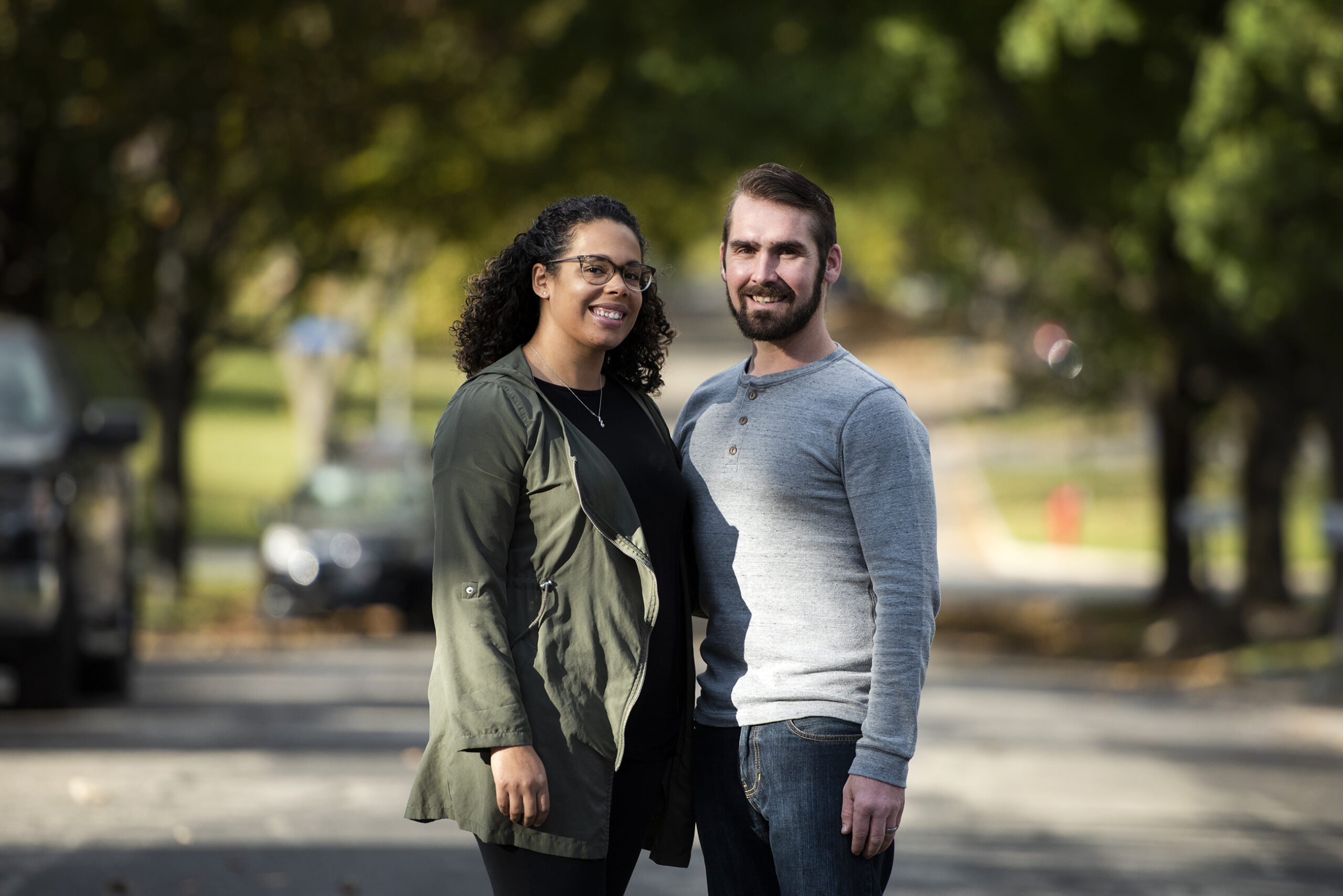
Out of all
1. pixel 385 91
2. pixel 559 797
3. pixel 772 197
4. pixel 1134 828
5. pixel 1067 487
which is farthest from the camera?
pixel 1067 487

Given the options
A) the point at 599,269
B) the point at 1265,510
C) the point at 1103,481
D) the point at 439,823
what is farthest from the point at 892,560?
the point at 1103,481

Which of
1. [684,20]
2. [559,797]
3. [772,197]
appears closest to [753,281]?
[772,197]

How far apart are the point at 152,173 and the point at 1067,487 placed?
72.4ft

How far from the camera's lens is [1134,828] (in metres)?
8.78

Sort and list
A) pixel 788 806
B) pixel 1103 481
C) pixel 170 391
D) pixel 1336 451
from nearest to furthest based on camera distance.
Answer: pixel 788 806
pixel 1336 451
pixel 170 391
pixel 1103 481

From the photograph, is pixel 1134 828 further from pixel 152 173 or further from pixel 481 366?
pixel 152 173

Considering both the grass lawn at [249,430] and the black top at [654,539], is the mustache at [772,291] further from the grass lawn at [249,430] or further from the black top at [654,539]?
the grass lawn at [249,430]

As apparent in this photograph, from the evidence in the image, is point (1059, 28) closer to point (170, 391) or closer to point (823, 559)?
point (170, 391)

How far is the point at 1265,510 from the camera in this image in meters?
21.8

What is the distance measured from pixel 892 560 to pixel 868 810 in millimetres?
481

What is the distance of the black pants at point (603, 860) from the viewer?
3.62 metres

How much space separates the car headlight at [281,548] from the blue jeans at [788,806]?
1607 cm

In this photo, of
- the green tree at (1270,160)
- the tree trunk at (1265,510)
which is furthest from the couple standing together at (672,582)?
the tree trunk at (1265,510)

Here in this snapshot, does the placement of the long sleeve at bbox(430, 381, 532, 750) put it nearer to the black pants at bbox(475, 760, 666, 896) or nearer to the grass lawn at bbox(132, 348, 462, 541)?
the black pants at bbox(475, 760, 666, 896)
